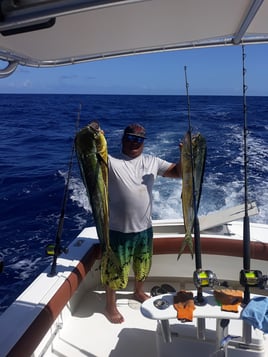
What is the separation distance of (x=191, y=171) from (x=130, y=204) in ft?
1.59

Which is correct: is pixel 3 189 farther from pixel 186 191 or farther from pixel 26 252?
pixel 186 191

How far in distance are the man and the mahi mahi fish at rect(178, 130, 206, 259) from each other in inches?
11.5

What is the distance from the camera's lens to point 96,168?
6.72 feet


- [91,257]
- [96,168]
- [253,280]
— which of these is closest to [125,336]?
[91,257]

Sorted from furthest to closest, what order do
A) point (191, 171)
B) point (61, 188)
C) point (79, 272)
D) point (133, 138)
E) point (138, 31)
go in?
1. point (61, 188)
2. point (79, 272)
3. point (133, 138)
4. point (191, 171)
5. point (138, 31)

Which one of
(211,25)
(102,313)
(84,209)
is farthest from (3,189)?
(211,25)

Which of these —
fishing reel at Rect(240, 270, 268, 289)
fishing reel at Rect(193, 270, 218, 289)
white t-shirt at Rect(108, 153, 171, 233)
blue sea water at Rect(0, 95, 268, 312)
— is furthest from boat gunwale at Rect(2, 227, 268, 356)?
blue sea water at Rect(0, 95, 268, 312)

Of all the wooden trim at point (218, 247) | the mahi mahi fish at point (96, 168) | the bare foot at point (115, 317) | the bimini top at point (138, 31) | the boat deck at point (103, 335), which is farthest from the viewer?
the wooden trim at point (218, 247)

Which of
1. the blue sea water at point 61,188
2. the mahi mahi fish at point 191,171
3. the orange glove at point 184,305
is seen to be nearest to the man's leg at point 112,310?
the mahi mahi fish at point 191,171

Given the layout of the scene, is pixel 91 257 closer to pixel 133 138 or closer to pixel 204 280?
pixel 133 138

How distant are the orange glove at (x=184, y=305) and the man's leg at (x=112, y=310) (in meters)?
0.89

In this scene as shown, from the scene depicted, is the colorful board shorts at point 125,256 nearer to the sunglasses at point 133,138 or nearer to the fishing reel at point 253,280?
the sunglasses at point 133,138

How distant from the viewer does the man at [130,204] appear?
94.1 inches

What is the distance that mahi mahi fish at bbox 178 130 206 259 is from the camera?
206cm
